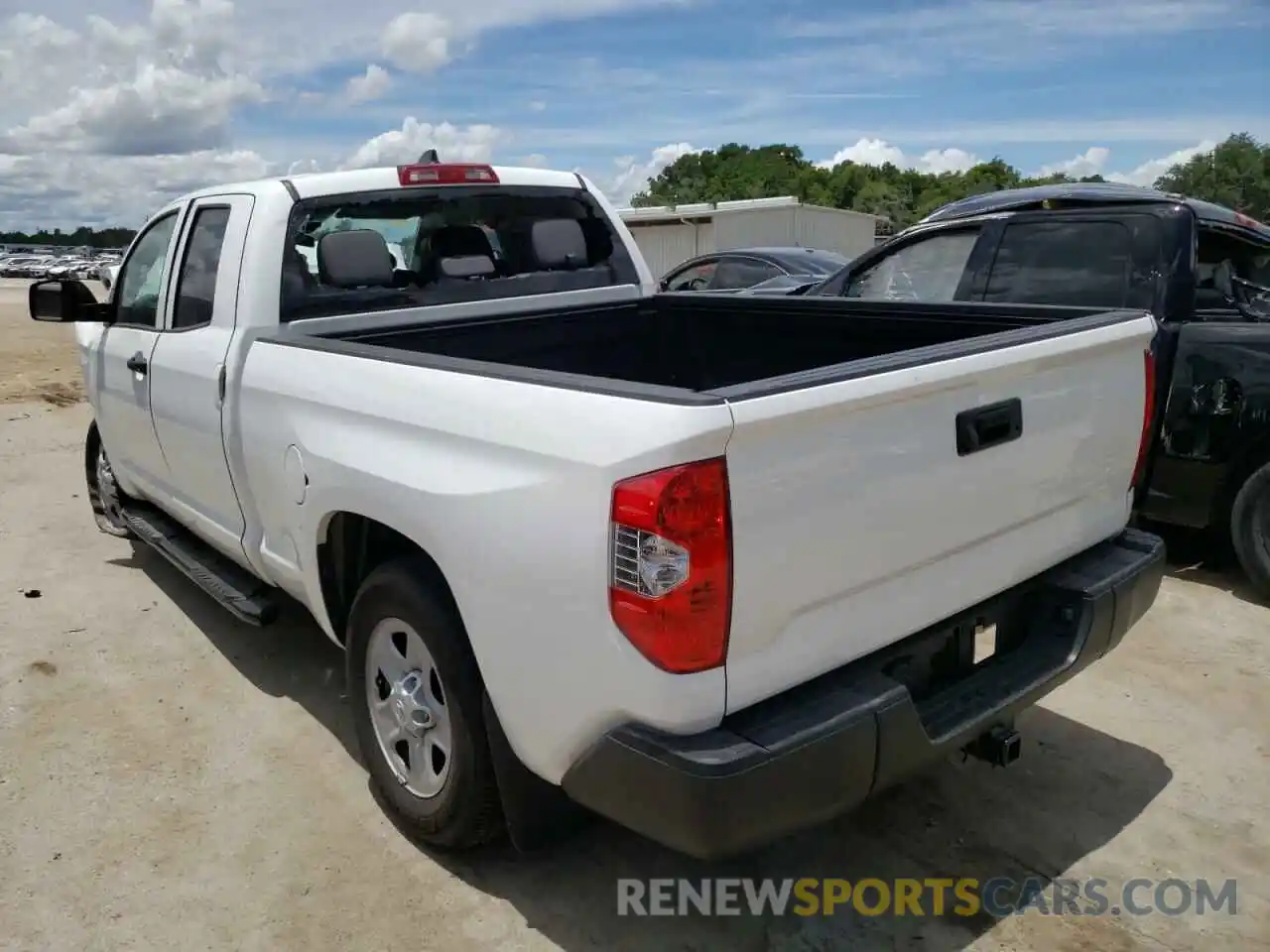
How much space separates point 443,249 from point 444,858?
254 cm

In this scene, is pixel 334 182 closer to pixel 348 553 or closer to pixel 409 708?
pixel 348 553

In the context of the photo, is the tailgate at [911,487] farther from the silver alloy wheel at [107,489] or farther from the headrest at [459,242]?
the silver alloy wheel at [107,489]

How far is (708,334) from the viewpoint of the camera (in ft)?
14.7

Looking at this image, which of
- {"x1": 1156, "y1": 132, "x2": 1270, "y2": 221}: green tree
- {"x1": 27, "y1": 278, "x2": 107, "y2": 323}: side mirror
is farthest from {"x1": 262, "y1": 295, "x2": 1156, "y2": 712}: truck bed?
{"x1": 1156, "y1": 132, "x2": 1270, "y2": 221}: green tree

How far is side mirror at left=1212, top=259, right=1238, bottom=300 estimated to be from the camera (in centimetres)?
545

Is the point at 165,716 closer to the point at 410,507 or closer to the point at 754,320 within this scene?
the point at 410,507

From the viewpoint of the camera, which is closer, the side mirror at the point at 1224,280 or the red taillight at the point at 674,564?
the red taillight at the point at 674,564

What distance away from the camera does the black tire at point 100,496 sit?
5.89 metres

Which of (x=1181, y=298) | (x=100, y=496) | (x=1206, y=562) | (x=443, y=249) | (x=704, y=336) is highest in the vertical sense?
(x=443, y=249)

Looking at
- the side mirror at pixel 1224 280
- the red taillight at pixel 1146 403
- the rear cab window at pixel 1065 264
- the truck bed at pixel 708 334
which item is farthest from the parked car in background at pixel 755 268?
the red taillight at pixel 1146 403

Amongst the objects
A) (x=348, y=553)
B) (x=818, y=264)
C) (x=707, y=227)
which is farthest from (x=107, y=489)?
A: (x=707, y=227)

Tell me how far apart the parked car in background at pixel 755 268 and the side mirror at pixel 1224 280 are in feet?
18.4

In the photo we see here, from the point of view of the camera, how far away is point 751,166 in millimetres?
85562

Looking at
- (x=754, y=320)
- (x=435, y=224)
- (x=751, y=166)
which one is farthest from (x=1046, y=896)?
(x=751, y=166)
